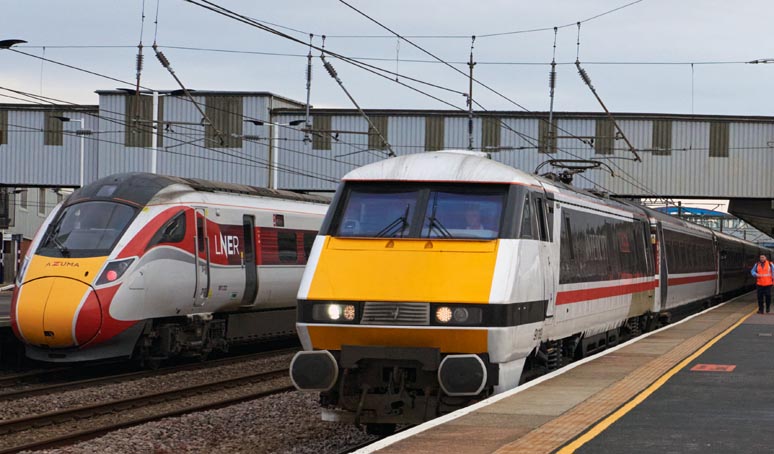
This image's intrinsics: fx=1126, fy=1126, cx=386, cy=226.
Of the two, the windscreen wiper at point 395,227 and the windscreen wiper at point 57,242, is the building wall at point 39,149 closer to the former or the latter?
the windscreen wiper at point 57,242

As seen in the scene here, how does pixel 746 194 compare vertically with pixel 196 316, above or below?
above

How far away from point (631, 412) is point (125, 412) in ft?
24.5

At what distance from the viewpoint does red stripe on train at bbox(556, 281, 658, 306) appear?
14716mm

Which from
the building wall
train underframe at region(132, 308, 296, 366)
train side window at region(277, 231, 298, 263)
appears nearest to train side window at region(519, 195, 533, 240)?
train underframe at region(132, 308, 296, 366)

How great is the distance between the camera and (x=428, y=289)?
37.6ft

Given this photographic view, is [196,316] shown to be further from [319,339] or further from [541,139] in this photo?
[541,139]

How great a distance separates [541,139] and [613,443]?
3940cm

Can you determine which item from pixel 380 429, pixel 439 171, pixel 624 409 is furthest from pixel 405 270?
pixel 624 409

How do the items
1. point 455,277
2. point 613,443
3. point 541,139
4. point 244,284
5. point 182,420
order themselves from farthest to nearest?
point 541,139 → point 244,284 → point 182,420 → point 455,277 → point 613,443

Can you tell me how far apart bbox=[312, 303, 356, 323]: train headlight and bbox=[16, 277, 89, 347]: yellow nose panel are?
6811 mm

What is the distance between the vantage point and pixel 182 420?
14242 mm

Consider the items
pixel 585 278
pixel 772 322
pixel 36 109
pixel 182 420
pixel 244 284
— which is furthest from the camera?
pixel 36 109

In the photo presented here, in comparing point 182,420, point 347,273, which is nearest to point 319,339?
point 347,273

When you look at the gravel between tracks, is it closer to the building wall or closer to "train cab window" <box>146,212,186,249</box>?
"train cab window" <box>146,212,186,249</box>
